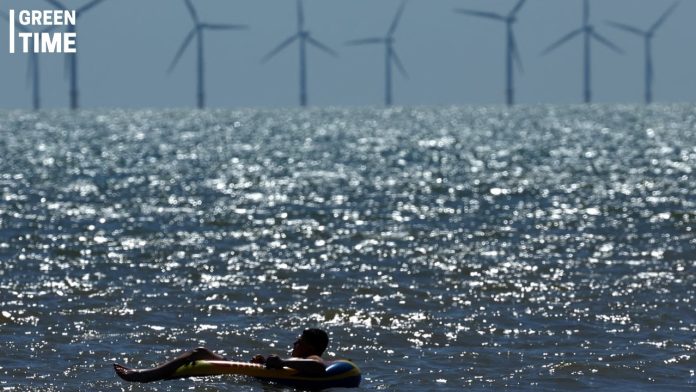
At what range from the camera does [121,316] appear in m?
25.7

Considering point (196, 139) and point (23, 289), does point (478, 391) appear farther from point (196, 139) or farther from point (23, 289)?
point (196, 139)

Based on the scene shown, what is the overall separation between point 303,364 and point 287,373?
9.6 inches

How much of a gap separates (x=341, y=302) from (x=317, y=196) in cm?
2783

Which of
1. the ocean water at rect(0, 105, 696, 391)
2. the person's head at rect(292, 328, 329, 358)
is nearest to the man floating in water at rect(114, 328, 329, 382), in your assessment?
the person's head at rect(292, 328, 329, 358)

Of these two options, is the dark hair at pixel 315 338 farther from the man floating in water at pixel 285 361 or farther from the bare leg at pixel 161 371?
the bare leg at pixel 161 371

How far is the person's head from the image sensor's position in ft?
64.2

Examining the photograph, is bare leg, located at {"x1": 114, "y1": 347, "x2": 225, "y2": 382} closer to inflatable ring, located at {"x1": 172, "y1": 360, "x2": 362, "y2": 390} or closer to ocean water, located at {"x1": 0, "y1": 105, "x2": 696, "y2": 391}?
inflatable ring, located at {"x1": 172, "y1": 360, "x2": 362, "y2": 390}

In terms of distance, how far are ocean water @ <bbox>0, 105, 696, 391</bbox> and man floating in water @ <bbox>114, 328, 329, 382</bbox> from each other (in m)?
0.20

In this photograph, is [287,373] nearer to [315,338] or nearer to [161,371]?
[315,338]

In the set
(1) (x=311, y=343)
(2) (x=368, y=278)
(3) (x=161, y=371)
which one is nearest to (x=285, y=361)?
(1) (x=311, y=343)

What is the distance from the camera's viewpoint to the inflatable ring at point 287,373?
63.8 feet

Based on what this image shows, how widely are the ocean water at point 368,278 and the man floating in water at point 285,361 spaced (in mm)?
196

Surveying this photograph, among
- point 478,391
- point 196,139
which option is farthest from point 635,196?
point 196,139

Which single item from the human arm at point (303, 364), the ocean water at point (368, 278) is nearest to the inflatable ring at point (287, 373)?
the human arm at point (303, 364)
